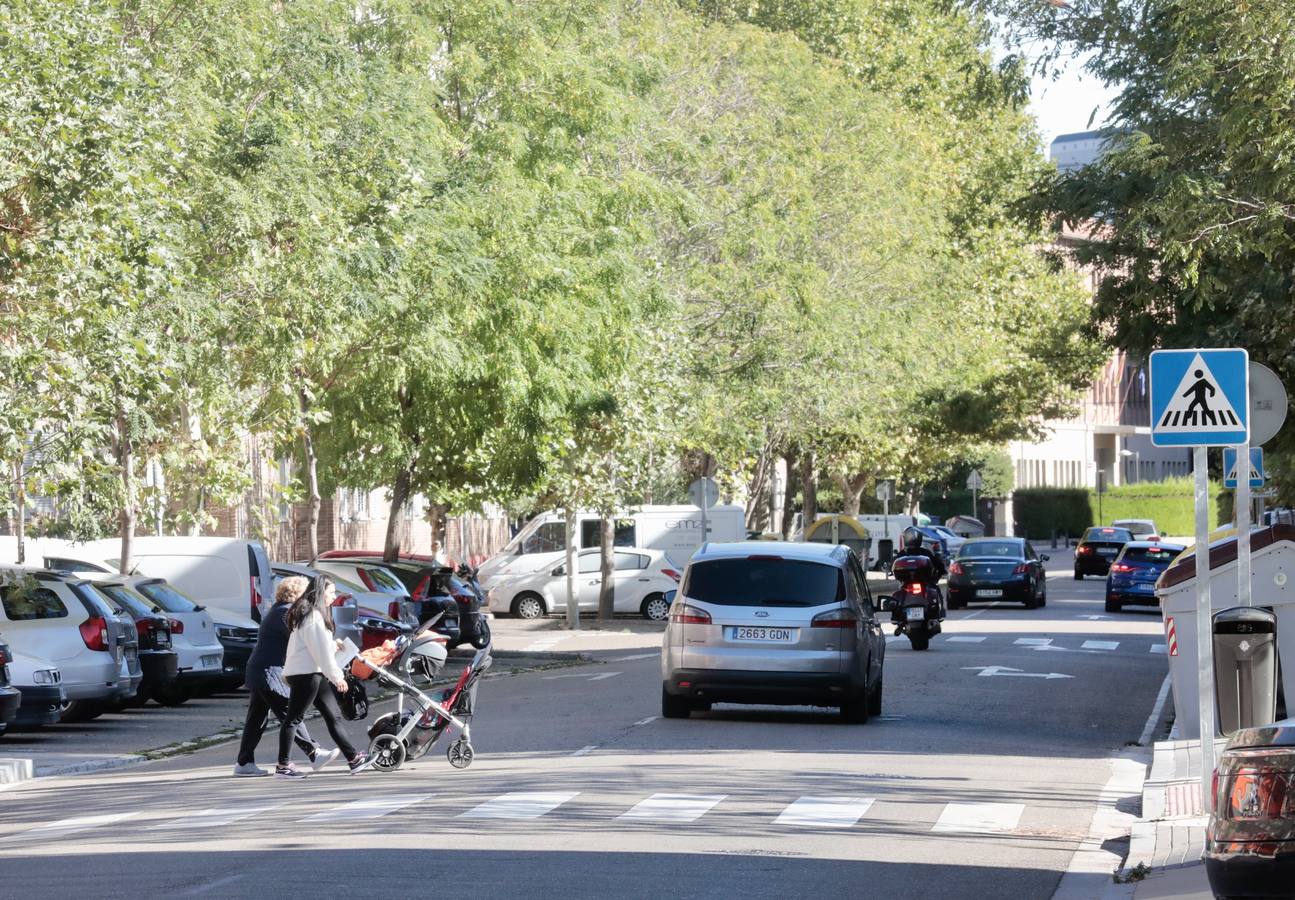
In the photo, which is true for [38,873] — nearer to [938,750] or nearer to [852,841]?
[852,841]

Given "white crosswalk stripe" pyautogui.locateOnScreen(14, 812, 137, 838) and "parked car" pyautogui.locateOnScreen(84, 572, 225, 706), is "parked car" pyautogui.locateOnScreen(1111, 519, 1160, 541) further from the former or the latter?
"white crosswalk stripe" pyautogui.locateOnScreen(14, 812, 137, 838)

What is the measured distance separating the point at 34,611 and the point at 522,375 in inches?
407

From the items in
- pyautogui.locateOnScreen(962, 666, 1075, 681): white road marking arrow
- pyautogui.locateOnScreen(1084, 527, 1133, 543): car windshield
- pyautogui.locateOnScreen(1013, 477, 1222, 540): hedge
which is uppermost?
pyautogui.locateOnScreen(1013, 477, 1222, 540): hedge

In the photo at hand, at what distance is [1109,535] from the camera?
64.4 meters

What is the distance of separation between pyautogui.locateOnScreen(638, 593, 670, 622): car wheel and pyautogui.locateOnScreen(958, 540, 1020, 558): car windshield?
7215 mm

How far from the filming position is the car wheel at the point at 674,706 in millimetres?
19531

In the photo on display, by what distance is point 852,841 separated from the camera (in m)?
11.9

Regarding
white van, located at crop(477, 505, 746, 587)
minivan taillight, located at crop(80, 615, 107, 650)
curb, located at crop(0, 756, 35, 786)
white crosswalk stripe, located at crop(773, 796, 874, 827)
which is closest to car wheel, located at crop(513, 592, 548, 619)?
white van, located at crop(477, 505, 746, 587)

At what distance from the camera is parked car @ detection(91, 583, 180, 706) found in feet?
71.7

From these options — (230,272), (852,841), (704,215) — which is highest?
(704,215)

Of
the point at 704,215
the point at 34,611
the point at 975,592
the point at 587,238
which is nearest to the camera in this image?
the point at 34,611

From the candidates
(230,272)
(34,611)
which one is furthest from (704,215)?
(34,611)

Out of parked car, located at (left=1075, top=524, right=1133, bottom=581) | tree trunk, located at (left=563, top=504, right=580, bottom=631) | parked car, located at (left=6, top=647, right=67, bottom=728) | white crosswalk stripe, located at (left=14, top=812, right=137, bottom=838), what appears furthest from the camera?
parked car, located at (left=1075, top=524, right=1133, bottom=581)

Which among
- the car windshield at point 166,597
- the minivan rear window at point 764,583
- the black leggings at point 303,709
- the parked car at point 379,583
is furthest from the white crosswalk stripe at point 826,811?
the parked car at point 379,583
